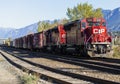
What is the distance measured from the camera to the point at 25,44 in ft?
223

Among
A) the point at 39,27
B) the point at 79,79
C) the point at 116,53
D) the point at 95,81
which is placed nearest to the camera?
the point at 95,81

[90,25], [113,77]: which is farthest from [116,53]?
[113,77]

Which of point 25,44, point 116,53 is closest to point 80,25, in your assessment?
point 116,53

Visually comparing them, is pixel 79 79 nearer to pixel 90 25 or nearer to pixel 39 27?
pixel 90 25

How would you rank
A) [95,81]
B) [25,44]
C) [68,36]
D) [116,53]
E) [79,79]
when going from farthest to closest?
[25,44]
[116,53]
[68,36]
[79,79]
[95,81]

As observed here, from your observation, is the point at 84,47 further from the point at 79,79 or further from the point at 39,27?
the point at 39,27

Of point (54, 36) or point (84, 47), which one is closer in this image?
point (84, 47)

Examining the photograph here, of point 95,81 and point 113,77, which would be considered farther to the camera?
point 113,77

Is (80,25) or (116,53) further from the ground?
(80,25)

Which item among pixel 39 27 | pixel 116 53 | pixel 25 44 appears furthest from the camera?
pixel 39 27

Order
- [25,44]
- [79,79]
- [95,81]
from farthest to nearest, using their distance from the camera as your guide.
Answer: [25,44]
[79,79]
[95,81]

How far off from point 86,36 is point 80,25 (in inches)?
45.9

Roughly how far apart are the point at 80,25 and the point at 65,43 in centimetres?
596

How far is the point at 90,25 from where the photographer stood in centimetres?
3064
